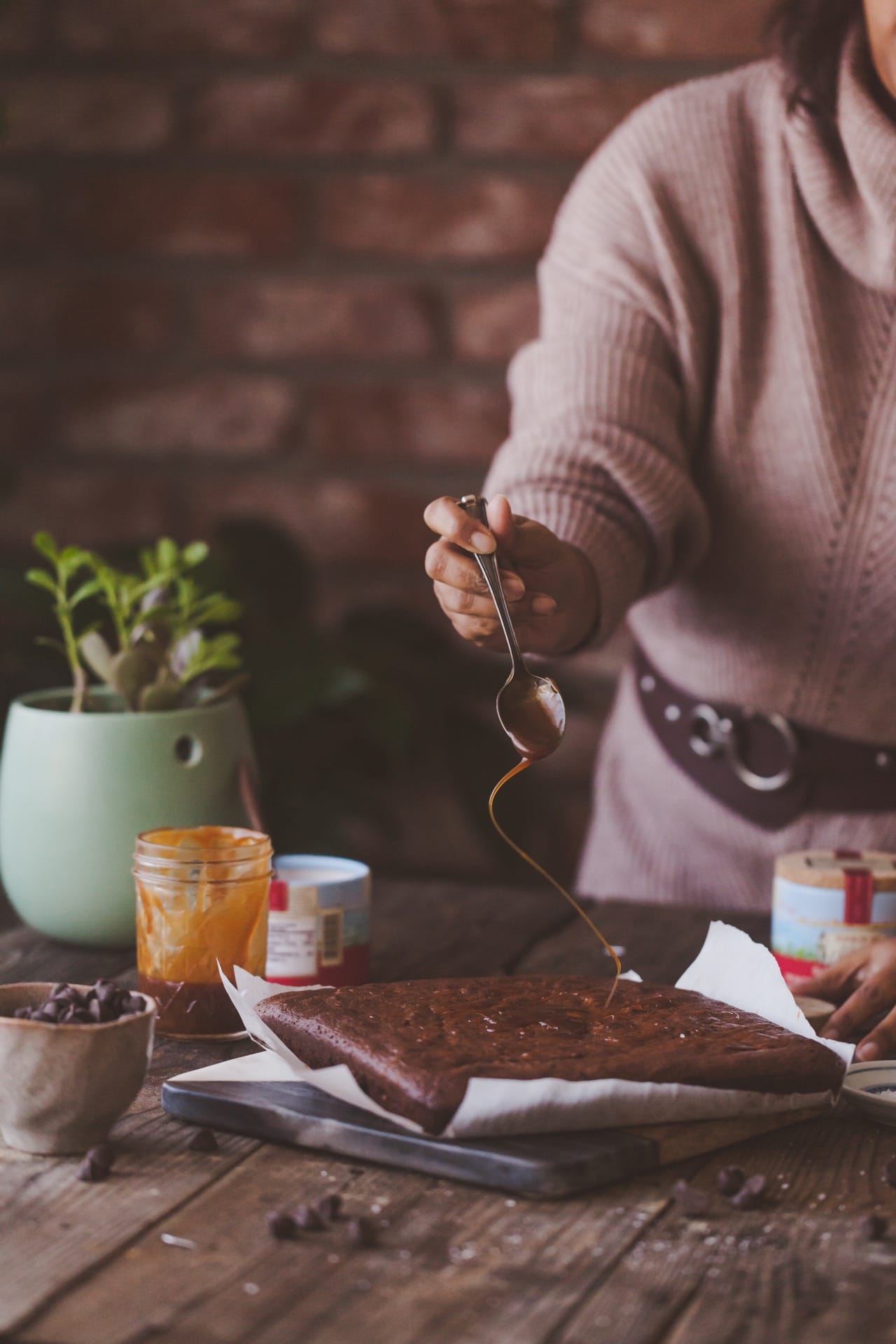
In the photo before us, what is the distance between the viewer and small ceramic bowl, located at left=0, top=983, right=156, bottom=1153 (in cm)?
74

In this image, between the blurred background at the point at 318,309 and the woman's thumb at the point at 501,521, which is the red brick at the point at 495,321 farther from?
the woman's thumb at the point at 501,521

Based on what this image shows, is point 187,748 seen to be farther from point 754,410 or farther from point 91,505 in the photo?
point 91,505

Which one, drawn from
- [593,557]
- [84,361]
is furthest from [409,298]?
[593,557]

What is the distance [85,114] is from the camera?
2.18 meters

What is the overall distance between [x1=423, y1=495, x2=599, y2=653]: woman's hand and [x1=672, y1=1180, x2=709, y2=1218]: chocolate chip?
1.40 feet

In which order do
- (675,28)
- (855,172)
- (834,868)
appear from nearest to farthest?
(834,868) < (855,172) < (675,28)

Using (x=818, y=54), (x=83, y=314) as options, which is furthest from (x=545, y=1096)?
(x=83, y=314)

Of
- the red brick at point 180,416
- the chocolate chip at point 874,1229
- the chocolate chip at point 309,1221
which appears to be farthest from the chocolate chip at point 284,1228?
the red brick at point 180,416

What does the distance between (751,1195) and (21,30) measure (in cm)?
200

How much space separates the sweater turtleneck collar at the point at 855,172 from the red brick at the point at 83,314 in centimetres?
111

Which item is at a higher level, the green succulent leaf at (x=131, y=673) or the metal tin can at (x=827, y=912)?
the green succulent leaf at (x=131, y=673)

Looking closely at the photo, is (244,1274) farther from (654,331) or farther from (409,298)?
(409,298)

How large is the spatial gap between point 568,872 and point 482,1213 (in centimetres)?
153

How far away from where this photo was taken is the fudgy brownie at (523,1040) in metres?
0.77
